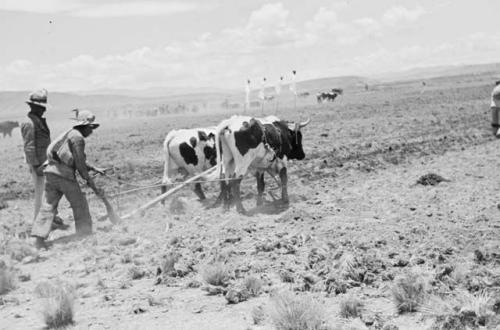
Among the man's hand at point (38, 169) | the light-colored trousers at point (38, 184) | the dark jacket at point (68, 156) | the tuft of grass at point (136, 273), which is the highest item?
the dark jacket at point (68, 156)

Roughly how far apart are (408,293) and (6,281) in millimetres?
4655

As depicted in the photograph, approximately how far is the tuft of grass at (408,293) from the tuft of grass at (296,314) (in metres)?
0.76

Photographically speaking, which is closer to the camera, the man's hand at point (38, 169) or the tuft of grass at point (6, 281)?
the tuft of grass at point (6, 281)

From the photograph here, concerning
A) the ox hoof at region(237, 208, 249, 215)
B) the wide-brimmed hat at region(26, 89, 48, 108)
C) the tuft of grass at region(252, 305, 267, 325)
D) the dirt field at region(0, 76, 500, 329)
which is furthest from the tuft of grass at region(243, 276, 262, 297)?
the wide-brimmed hat at region(26, 89, 48, 108)

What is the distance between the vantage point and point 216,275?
689 cm

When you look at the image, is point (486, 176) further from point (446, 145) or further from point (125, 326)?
point (125, 326)

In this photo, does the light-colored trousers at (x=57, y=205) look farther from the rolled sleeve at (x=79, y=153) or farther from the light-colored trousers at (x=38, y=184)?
the light-colored trousers at (x=38, y=184)

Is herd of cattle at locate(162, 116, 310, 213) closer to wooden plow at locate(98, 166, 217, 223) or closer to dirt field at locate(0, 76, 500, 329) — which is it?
wooden plow at locate(98, 166, 217, 223)

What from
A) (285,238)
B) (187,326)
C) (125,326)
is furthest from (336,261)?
(125,326)

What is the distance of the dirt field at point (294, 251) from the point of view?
6086 millimetres

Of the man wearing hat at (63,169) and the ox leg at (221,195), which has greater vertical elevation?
the man wearing hat at (63,169)

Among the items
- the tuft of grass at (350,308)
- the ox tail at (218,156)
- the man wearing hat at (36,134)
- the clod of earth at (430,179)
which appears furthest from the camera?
the clod of earth at (430,179)

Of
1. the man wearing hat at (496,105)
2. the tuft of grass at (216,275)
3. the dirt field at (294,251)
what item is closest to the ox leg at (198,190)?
the dirt field at (294,251)

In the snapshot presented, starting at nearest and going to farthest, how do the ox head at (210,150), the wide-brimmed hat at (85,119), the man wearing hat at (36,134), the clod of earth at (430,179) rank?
1. the wide-brimmed hat at (85,119)
2. the man wearing hat at (36,134)
3. the clod of earth at (430,179)
4. the ox head at (210,150)
